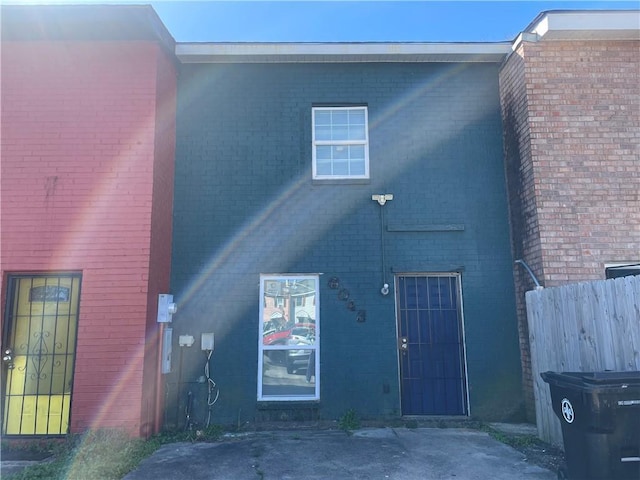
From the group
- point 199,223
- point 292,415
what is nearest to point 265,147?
point 199,223

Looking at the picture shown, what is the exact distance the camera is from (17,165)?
6297mm

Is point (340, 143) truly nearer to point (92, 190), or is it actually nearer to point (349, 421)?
point (92, 190)

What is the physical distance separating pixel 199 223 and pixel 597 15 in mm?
6938

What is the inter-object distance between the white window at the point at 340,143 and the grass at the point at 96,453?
14.6 ft

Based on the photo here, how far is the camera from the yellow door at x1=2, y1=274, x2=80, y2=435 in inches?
234

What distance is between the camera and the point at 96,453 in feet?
17.5

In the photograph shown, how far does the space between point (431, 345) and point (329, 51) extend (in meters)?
5.09

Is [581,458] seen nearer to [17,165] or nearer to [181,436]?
[181,436]

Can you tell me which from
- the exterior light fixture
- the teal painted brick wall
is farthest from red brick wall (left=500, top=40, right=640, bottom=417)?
the exterior light fixture

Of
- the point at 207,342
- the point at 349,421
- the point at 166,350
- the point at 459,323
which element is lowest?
the point at 349,421

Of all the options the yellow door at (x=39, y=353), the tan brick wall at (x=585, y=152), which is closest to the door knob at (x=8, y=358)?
the yellow door at (x=39, y=353)

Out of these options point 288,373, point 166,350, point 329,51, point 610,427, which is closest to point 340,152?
point 329,51

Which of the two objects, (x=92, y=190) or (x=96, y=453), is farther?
(x=92, y=190)

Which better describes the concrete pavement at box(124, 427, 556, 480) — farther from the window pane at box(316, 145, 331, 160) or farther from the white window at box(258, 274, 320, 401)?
the window pane at box(316, 145, 331, 160)
